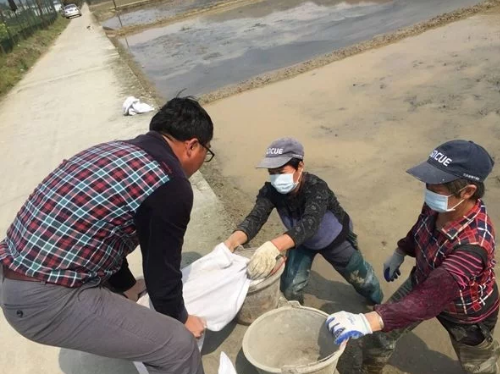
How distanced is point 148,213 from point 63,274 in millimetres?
435

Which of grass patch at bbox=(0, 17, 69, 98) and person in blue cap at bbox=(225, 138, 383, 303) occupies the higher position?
person in blue cap at bbox=(225, 138, 383, 303)

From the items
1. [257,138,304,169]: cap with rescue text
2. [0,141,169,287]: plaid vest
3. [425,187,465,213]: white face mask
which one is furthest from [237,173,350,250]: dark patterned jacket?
[0,141,169,287]: plaid vest

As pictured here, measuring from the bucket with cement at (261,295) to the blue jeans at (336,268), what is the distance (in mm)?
328

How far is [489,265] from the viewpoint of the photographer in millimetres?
1990

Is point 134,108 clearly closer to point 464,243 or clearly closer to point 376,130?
point 376,130

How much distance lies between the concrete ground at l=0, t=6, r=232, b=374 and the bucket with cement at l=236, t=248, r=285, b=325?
0.83 m

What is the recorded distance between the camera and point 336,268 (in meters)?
3.06

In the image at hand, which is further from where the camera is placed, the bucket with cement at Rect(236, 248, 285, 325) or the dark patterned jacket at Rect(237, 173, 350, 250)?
the dark patterned jacket at Rect(237, 173, 350, 250)

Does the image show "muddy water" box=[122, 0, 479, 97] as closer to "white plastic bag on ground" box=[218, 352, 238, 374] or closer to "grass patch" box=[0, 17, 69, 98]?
"grass patch" box=[0, 17, 69, 98]

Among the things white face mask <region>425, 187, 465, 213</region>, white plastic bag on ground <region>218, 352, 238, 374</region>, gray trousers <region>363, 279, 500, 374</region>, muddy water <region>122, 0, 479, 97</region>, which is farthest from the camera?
muddy water <region>122, 0, 479, 97</region>

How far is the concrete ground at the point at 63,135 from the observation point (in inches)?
116

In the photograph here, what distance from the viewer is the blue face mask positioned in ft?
8.76

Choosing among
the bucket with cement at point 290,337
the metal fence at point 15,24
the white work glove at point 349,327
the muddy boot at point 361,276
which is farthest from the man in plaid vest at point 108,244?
the metal fence at point 15,24

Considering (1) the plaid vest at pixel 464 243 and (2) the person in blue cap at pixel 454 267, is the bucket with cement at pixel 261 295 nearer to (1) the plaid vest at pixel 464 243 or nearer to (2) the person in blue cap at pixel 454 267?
(2) the person in blue cap at pixel 454 267
